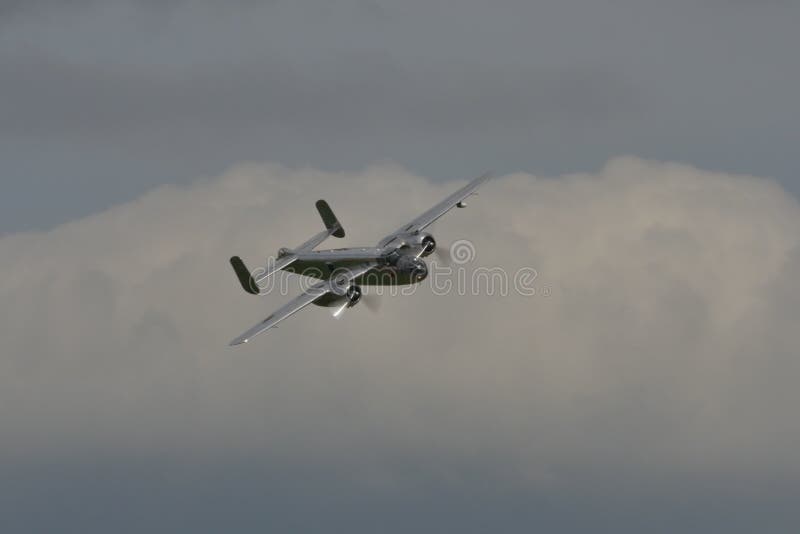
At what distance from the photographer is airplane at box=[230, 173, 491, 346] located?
5472 inches

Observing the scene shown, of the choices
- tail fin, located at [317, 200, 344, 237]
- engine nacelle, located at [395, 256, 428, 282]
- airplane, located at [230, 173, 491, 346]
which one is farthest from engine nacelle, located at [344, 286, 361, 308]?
tail fin, located at [317, 200, 344, 237]

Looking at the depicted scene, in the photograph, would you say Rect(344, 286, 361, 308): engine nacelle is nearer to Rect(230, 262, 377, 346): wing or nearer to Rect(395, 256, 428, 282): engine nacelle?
Rect(230, 262, 377, 346): wing

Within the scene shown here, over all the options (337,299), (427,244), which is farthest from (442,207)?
(337,299)

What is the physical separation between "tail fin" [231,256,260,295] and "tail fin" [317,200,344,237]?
16.0 metres

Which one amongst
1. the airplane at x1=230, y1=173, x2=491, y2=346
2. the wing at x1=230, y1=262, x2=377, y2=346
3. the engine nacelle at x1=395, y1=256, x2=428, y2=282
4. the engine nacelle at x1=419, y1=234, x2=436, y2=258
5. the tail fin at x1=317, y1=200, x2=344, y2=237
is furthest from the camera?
the tail fin at x1=317, y1=200, x2=344, y2=237

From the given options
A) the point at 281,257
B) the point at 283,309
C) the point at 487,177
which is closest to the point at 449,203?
the point at 487,177

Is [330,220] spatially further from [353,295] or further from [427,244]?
[353,295]

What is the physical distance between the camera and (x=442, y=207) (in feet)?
514

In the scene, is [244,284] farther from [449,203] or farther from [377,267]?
[449,203]

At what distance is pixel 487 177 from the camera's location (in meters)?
162

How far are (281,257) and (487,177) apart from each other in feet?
76.9

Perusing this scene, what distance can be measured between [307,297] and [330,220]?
70.0 ft

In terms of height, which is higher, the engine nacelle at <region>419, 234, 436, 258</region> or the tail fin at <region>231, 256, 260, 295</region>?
the engine nacelle at <region>419, 234, 436, 258</region>

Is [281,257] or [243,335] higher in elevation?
[281,257]
